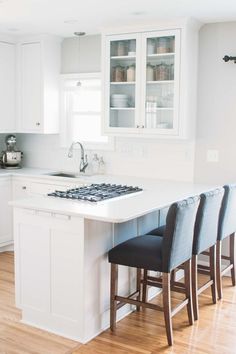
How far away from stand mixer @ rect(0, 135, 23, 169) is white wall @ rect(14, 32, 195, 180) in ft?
0.67

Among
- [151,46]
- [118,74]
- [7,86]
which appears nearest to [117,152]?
[118,74]

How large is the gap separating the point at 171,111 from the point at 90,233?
5.85 feet

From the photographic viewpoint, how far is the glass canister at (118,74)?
4.80 metres

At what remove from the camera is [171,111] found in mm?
4562

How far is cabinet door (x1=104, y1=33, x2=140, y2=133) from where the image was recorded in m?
4.71

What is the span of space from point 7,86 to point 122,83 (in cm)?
147

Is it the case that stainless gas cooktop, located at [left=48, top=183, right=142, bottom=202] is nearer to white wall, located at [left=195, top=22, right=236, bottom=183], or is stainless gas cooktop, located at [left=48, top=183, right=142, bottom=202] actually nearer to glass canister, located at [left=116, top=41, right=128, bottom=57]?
white wall, located at [left=195, top=22, right=236, bottom=183]

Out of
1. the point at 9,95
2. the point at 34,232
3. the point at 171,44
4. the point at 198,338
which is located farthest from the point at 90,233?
the point at 9,95

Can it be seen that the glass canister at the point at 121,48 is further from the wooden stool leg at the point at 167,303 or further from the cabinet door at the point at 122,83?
the wooden stool leg at the point at 167,303

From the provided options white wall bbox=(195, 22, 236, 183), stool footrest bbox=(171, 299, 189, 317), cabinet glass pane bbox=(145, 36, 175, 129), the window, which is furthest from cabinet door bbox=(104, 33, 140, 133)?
stool footrest bbox=(171, 299, 189, 317)

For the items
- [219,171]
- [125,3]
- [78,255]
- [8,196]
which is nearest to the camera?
[78,255]

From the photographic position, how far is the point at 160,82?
4.58 m

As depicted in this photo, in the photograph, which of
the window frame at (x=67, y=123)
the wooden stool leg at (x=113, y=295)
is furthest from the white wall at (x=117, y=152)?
the wooden stool leg at (x=113, y=295)

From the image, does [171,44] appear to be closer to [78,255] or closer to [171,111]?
[171,111]
